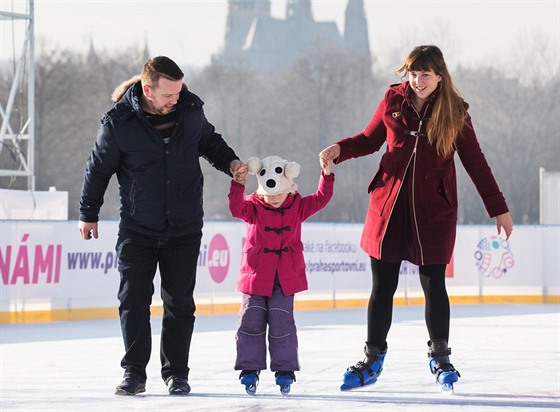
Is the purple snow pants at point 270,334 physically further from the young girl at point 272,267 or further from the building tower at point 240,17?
the building tower at point 240,17

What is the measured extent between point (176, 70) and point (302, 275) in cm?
110

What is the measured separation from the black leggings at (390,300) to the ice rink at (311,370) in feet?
0.87

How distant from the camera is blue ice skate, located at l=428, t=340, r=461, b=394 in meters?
4.93

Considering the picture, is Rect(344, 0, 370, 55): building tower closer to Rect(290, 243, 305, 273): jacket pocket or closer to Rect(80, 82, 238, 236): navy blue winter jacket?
Rect(290, 243, 305, 273): jacket pocket

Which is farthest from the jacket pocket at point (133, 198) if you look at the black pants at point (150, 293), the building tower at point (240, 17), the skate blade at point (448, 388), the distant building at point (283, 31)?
the building tower at point (240, 17)

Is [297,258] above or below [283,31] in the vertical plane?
below

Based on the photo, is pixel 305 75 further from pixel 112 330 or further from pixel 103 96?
pixel 112 330

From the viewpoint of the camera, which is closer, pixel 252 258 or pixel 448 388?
pixel 448 388

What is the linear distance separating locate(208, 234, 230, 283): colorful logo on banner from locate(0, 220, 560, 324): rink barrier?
0.4 inches

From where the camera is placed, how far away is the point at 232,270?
12.0 meters

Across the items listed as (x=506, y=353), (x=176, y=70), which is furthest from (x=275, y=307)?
(x=506, y=353)

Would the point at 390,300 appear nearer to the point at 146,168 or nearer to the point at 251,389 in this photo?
the point at 251,389

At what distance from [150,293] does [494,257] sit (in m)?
9.15

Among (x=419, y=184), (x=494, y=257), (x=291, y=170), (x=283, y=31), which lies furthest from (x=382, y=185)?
(x=283, y=31)
